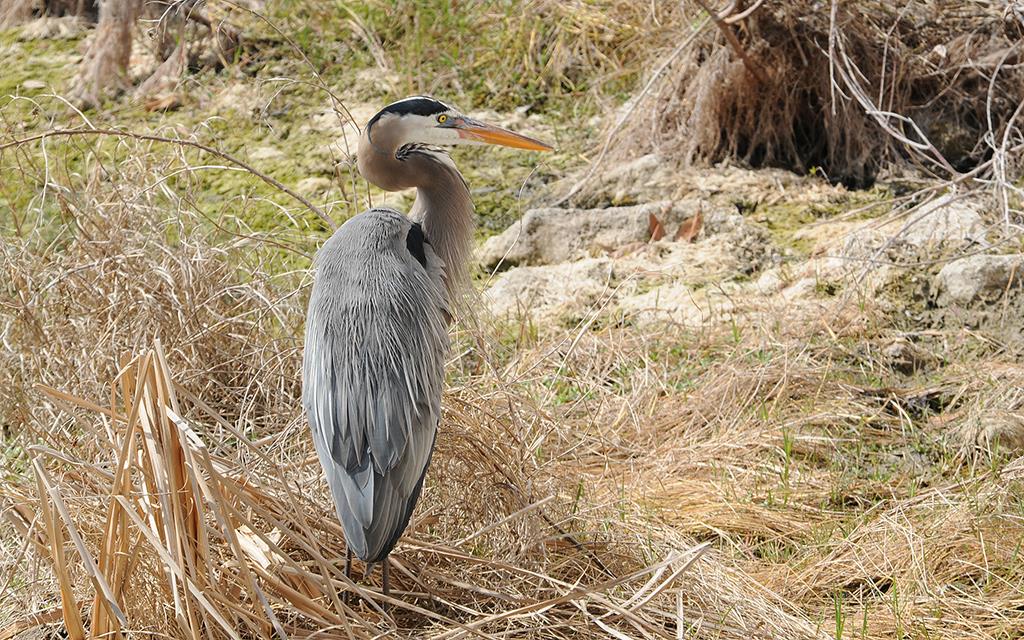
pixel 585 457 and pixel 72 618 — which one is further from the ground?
pixel 72 618

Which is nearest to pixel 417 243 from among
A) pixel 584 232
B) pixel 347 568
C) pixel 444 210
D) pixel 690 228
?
pixel 444 210

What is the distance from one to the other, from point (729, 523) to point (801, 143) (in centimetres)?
300

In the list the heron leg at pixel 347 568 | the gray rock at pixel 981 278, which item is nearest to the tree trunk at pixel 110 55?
the gray rock at pixel 981 278

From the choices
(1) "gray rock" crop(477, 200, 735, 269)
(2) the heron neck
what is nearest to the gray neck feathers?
(2) the heron neck

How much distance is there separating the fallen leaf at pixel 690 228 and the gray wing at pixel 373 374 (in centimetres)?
232

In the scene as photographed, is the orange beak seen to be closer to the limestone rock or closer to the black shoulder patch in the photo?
the black shoulder patch

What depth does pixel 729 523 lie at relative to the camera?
355cm

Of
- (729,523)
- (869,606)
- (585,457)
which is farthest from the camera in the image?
(585,457)

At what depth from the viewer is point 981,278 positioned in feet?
14.8

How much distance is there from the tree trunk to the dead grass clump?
366 cm

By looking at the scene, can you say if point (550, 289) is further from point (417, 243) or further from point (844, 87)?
point (844, 87)

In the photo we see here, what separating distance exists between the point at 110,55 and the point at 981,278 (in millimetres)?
5517

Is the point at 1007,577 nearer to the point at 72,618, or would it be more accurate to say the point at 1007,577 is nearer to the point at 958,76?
the point at 72,618

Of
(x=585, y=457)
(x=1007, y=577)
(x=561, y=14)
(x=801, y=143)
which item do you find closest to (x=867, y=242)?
(x=801, y=143)
